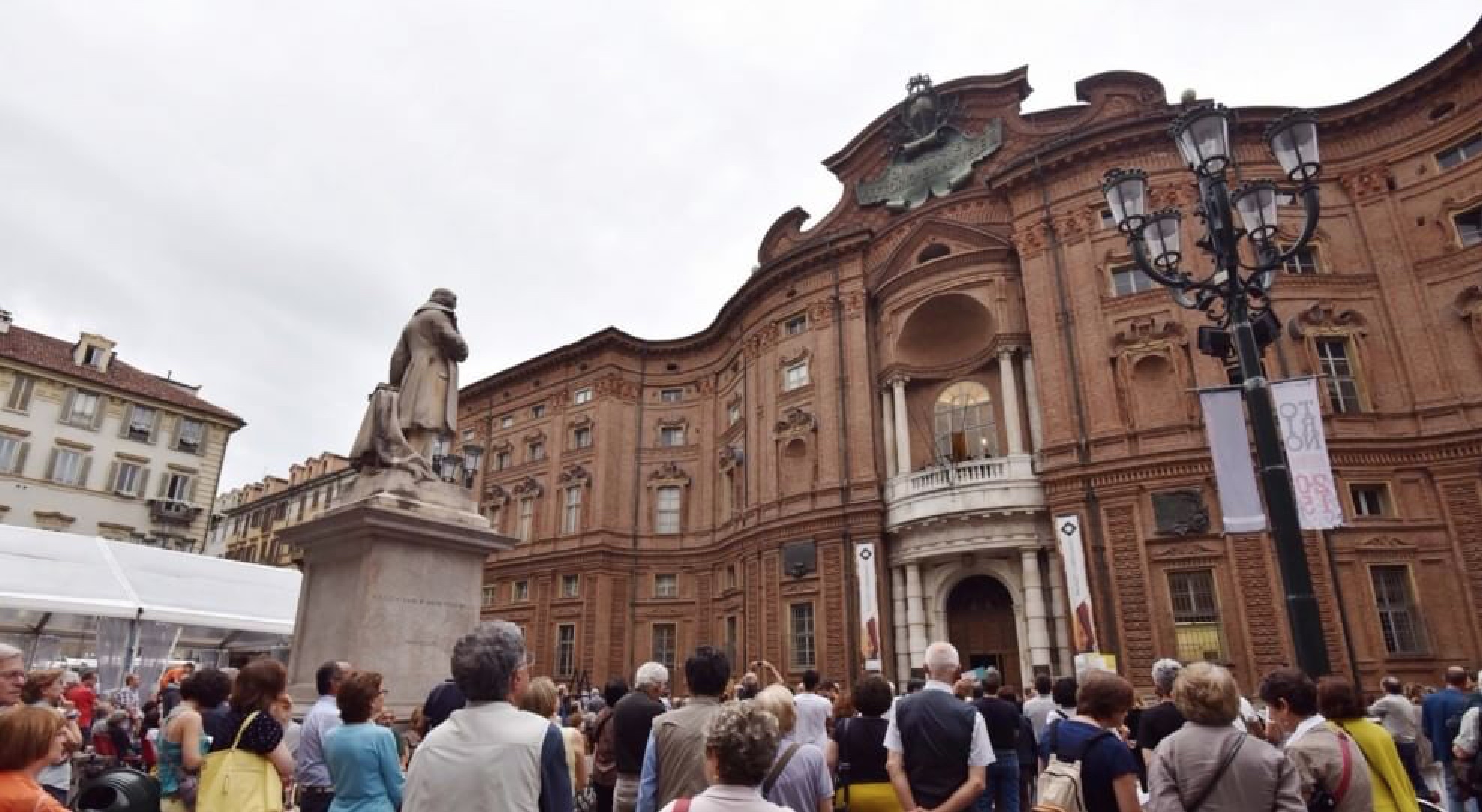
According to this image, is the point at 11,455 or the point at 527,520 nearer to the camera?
the point at 11,455

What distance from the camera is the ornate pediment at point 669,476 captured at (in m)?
34.4

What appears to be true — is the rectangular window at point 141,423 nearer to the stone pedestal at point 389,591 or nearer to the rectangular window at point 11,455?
the rectangular window at point 11,455

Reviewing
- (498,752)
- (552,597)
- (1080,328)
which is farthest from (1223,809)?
(552,597)

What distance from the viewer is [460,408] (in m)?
43.0

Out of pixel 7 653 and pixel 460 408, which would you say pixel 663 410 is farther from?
pixel 7 653

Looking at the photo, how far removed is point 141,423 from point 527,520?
20896 millimetres

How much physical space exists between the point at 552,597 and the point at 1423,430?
30.9m

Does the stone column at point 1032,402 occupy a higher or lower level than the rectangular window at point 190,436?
lower

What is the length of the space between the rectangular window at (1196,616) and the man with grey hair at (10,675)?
2097 centimetres

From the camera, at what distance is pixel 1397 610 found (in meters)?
18.2

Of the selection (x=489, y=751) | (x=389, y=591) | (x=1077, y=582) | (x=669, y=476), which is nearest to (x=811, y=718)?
(x=389, y=591)

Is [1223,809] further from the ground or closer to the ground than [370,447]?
closer to the ground

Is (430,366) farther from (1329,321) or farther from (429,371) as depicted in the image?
(1329,321)

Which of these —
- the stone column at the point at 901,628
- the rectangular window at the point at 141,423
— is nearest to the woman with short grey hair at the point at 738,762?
the stone column at the point at 901,628
